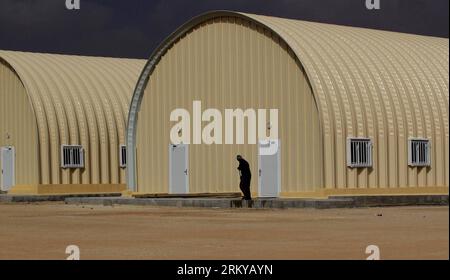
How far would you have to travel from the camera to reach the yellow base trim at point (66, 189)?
42031 mm

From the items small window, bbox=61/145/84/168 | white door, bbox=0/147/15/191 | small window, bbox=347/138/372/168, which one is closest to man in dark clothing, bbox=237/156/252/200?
small window, bbox=347/138/372/168

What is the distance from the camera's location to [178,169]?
121 ft

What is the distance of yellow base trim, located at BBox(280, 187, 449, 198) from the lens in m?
31.0

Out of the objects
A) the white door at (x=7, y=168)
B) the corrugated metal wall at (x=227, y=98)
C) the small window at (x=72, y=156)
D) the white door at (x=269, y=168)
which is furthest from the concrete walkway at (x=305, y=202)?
the white door at (x=7, y=168)

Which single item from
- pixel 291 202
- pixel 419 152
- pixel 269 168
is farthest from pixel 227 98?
pixel 291 202

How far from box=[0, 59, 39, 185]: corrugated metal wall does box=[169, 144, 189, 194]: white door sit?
292 inches

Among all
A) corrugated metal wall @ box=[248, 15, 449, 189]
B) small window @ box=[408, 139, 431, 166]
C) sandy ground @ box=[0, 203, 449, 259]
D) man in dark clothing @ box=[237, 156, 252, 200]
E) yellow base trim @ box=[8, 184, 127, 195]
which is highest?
corrugated metal wall @ box=[248, 15, 449, 189]

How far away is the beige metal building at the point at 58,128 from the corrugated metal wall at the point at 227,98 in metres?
5.20

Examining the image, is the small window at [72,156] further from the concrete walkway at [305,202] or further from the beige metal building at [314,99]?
the concrete walkway at [305,202]

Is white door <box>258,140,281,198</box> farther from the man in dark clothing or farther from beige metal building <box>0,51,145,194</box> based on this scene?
beige metal building <box>0,51,145,194</box>

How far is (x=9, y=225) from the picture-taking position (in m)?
22.5

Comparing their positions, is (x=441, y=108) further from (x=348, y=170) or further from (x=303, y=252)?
(x=303, y=252)

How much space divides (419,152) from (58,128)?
16.2m

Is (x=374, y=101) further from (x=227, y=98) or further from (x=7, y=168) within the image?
(x=7, y=168)
